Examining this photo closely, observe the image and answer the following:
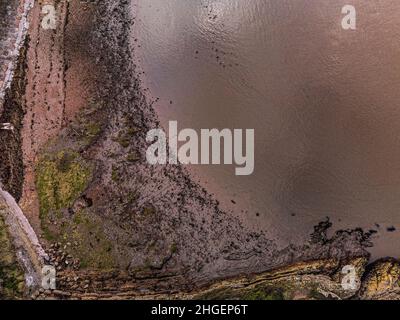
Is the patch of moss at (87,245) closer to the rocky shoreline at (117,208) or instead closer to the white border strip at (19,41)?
the rocky shoreline at (117,208)

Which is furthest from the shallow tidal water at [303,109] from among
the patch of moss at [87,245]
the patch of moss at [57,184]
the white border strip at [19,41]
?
the white border strip at [19,41]

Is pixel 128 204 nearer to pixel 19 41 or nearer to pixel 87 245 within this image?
pixel 87 245

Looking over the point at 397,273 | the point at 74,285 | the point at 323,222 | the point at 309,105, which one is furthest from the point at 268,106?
the point at 74,285

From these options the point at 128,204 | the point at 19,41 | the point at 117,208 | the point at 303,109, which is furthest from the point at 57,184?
the point at 303,109

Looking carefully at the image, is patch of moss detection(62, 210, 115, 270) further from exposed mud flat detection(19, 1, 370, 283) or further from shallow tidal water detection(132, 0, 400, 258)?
shallow tidal water detection(132, 0, 400, 258)

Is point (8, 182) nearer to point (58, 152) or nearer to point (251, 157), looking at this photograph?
point (58, 152)

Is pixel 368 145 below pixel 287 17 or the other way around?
below

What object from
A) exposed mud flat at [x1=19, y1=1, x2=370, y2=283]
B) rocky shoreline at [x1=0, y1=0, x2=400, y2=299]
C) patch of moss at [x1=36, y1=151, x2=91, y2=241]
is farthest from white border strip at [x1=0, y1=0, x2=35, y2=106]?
patch of moss at [x1=36, y1=151, x2=91, y2=241]

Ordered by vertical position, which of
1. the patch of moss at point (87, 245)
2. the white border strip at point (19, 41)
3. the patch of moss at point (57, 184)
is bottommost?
the patch of moss at point (87, 245)
